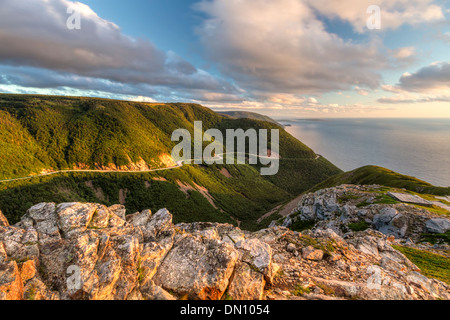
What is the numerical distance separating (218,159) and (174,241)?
144 m

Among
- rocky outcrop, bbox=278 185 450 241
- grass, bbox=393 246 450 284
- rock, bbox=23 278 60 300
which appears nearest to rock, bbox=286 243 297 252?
grass, bbox=393 246 450 284

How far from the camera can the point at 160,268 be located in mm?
9398

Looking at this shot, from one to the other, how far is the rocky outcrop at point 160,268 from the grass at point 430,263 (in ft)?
7.53

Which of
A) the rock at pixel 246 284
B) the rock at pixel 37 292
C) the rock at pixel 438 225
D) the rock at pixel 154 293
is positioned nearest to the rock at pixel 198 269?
the rock at pixel 246 284

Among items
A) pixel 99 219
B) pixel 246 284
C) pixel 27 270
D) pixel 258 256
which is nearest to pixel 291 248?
pixel 258 256

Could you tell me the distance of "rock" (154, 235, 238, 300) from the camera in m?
8.49

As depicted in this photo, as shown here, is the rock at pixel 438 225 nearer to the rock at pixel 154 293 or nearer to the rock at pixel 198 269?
the rock at pixel 198 269

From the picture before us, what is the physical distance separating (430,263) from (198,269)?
18679mm

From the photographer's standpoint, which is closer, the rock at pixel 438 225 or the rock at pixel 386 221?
the rock at pixel 438 225

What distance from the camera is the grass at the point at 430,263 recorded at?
13.2m

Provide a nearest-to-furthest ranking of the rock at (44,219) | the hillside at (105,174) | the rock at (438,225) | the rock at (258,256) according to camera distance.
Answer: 1. the rock at (258,256)
2. the rock at (44,219)
3. the rock at (438,225)
4. the hillside at (105,174)
